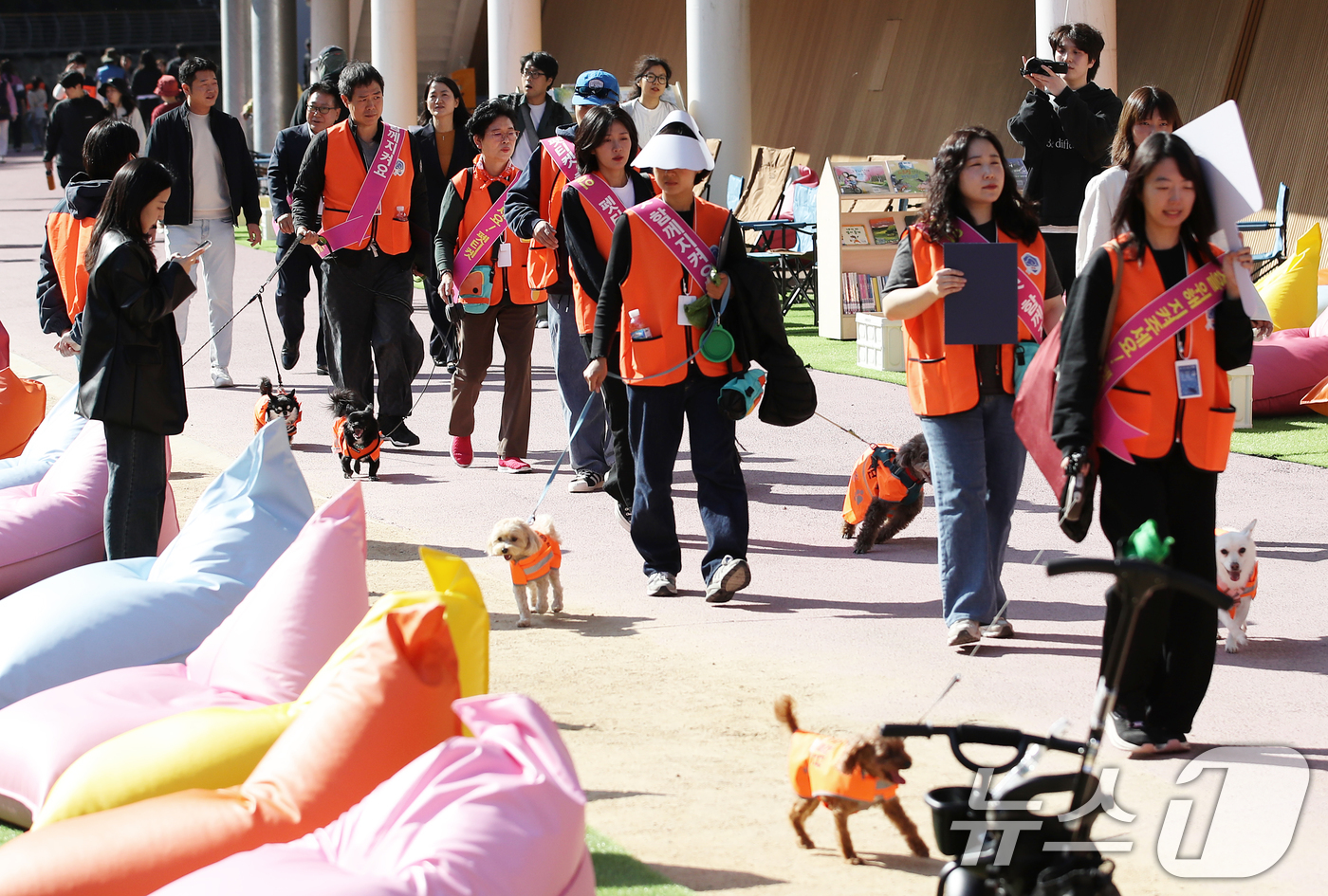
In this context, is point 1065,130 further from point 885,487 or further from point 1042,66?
point 885,487

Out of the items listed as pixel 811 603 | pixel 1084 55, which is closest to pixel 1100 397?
→ pixel 811 603

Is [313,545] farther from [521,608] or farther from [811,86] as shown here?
[811,86]

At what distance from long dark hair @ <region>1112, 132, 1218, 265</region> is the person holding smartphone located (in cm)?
317

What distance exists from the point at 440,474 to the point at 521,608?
3.00 m

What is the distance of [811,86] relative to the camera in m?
20.2

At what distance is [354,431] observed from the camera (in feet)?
27.7

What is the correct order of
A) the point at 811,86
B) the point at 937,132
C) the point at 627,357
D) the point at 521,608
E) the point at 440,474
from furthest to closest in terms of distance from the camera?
the point at 811,86 < the point at 937,132 < the point at 440,474 < the point at 627,357 < the point at 521,608

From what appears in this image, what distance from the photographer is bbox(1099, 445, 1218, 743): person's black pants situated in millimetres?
4305

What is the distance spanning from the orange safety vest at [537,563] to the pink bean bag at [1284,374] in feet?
17.1

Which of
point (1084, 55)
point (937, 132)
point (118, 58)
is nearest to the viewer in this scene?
point (1084, 55)

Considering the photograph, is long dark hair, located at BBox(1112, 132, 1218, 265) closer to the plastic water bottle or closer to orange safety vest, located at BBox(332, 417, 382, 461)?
the plastic water bottle

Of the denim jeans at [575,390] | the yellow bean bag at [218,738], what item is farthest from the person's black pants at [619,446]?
the yellow bean bag at [218,738]

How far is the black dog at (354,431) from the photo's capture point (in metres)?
8.45

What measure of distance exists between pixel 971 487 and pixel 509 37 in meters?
14.7
